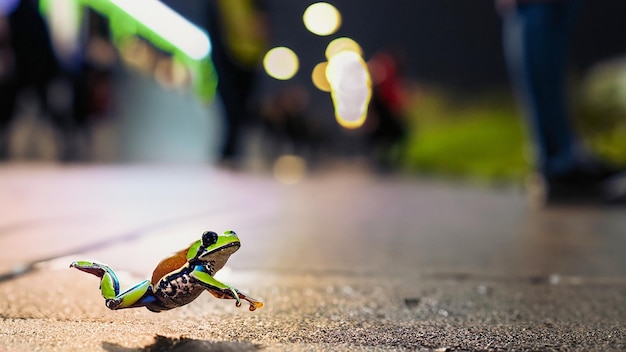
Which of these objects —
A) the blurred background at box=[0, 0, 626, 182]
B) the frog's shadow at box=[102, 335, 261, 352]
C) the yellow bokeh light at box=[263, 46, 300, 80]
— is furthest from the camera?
the blurred background at box=[0, 0, 626, 182]

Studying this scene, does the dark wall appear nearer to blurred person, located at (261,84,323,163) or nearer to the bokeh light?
blurred person, located at (261,84,323,163)

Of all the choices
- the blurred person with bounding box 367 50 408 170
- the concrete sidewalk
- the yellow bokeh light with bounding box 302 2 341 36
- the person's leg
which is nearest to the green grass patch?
the blurred person with bounding box 367 50 408 170

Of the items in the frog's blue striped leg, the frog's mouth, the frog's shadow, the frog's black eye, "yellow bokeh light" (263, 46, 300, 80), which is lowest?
the frog's shadow

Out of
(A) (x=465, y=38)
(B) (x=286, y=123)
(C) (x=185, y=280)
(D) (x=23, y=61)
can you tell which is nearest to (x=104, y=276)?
(C) (x=185, y=280)

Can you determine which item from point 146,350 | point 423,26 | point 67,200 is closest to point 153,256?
point 146,350

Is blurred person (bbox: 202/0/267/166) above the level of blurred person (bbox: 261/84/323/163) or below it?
below

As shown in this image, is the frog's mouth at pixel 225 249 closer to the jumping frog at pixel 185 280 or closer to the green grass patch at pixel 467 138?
the jumping frog at pixel 185 280

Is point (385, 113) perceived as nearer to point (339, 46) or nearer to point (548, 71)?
point (548, 71)
